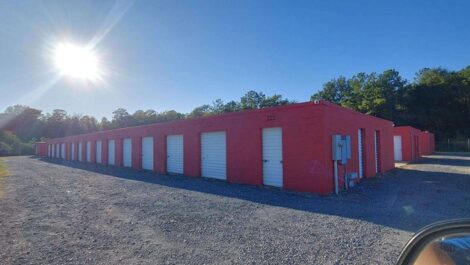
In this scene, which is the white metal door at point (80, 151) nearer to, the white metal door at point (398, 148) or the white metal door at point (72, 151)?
the white metal door at point (72, 151)

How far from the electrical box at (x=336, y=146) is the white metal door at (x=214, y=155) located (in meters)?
5.39

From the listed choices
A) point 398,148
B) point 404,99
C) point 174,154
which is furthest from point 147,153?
point 404,99

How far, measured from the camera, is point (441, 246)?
161cm

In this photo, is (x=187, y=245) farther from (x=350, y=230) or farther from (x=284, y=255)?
(x=350, y=230)

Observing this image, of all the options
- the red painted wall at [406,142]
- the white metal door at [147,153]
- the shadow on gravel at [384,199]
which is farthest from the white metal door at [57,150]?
the red painted wall at [406,142]

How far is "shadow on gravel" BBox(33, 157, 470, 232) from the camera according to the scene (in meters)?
7.44

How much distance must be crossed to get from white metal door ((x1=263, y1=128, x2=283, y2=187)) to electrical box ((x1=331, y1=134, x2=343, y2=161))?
206 cm

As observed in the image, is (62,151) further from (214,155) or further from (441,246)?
(441,246)

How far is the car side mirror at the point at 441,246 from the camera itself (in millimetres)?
1543

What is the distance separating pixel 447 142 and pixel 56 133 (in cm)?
8195

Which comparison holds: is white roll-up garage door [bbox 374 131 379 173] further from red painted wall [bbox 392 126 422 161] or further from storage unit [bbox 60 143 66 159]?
storage unit [bbox 60 143 66 159]

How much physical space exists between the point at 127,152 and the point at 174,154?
311 inches

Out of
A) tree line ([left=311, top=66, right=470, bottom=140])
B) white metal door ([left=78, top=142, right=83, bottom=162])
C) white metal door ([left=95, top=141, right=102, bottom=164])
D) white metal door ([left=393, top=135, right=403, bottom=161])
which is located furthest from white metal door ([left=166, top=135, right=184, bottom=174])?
tree line ([left=311, top=66, right=470, bottom=140])

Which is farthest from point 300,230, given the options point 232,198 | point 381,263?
point 232,198
